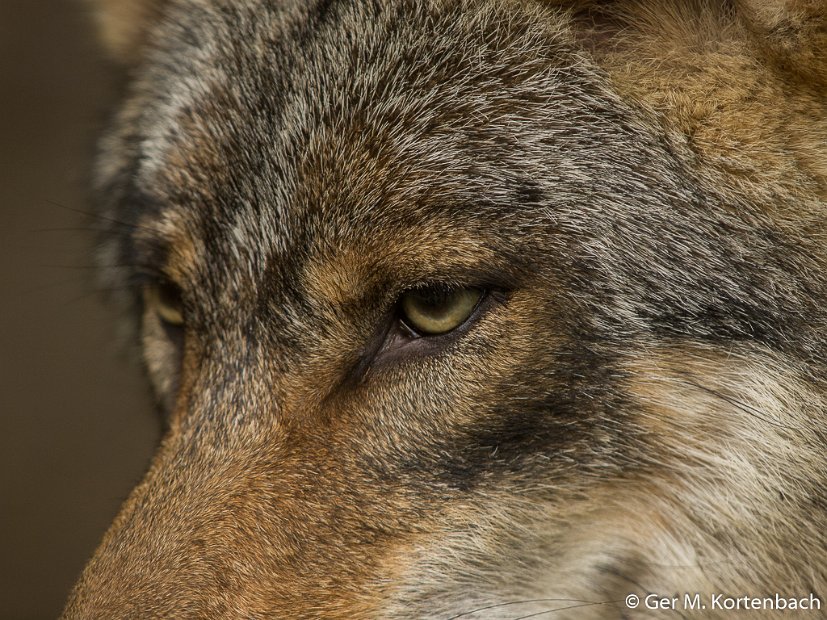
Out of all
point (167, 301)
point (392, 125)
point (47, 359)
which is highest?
point (392, 125)

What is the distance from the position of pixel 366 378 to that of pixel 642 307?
0.77 meters

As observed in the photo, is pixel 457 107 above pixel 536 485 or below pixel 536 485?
above

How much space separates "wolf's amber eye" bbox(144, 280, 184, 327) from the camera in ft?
10.7

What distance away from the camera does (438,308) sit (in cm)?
251

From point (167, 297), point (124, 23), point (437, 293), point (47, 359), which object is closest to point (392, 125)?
point (437, 293)

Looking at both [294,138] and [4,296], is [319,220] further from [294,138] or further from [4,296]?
[4,296]

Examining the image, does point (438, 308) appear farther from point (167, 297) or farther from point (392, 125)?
point (167, 297)

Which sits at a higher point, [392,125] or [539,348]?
[392,125]

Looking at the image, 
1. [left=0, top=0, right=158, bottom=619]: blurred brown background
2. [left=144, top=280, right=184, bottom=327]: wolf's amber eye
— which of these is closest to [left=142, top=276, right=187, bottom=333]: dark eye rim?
[left=144, top=280, right=184, bottom=327]: wolf's amber eye

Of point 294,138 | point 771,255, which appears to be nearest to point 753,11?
point 771,255

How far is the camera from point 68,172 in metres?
7.27

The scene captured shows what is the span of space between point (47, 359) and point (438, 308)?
543 centimetres

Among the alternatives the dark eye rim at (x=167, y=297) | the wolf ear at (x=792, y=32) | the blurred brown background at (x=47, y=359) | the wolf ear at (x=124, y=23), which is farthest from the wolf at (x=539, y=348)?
the blurred brown background at (x=47, y=359)

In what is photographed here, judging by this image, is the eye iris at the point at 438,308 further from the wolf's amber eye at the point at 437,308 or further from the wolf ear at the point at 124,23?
the wolf ear at the point at 124,23
